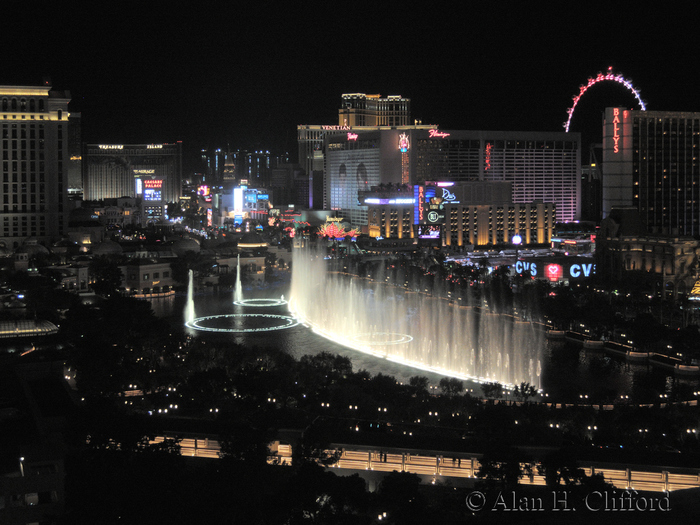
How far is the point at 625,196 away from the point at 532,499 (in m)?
43.2

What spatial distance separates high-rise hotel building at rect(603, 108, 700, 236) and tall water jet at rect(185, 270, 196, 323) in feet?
90.7

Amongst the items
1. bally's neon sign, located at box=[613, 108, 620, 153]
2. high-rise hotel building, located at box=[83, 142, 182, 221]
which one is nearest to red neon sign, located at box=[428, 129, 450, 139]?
bally's neon sign, located at box=[613, 108, 620, 153]

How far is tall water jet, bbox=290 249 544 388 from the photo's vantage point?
29.3m

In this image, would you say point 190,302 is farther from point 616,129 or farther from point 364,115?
point 364,115

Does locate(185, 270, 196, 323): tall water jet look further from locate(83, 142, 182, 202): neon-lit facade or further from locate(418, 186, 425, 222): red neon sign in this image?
locate(83, 142, 182, 202): neon-lit facade

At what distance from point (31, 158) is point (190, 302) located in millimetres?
15968

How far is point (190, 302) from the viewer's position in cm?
4491

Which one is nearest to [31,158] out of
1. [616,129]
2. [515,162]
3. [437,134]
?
[616,129]

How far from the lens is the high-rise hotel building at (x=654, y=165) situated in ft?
179

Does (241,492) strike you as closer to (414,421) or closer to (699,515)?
(414,421)

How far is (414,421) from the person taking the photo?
68.8ft

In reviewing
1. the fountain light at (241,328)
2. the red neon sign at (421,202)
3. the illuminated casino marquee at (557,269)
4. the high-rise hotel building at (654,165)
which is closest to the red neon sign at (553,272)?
the illuminated casino marquee at (557,269)

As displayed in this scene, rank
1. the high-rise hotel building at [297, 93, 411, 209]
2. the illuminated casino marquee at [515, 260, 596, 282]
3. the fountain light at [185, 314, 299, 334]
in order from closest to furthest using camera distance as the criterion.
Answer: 1. the fountain light at [185, 314, 299, 334]
2. the illuminated casino marquee at [515, 260, 596, 282]
3. the high-rise hotel building at [297, 93, 411, 209]

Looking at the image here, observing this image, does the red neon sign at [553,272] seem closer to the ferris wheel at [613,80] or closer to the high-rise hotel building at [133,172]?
the ferris wheel at [613,80]
